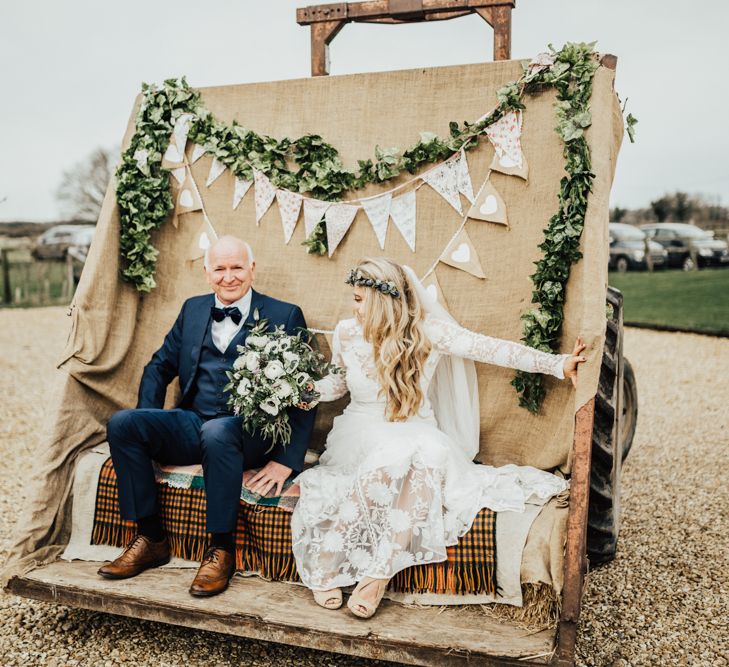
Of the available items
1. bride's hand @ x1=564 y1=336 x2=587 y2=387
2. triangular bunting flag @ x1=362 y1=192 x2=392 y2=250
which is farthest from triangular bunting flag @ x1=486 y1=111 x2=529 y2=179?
bride's hand @ x1=564 y1=336 x2=587 y2=387

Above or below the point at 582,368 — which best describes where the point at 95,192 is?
above

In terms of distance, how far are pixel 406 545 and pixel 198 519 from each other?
106 centimetres

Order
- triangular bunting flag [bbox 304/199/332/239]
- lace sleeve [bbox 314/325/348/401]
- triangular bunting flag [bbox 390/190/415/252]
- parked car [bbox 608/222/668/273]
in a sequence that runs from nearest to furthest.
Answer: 1. lace sleeve [bbox 314/325/348/401]
2. triangular bunting flag [bbox 390/190/415/252]
3. triangular bunting flag [bbox 304/199/332/239]
4. parked car [bbox 608/222/668/273]

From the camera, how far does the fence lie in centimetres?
1568

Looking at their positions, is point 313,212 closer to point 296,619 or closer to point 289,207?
point 289,207

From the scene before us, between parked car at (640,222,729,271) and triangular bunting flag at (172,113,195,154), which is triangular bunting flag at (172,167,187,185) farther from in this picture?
parked car at (640,222,729,271)

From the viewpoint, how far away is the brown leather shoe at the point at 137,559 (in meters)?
3.23

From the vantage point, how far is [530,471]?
354cm

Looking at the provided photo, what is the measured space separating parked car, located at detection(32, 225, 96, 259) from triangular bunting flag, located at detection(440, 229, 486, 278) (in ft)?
49.2

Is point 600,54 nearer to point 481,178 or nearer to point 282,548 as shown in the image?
point 481,178

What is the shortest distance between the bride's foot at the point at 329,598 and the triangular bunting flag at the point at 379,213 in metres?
1.92

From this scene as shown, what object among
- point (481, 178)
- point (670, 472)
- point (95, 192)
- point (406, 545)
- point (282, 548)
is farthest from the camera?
point (95, 192)

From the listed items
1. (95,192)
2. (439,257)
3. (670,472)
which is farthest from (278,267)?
(95,192)

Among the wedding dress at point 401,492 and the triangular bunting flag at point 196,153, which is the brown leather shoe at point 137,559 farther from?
the triangular bunting flag at point 196,153
